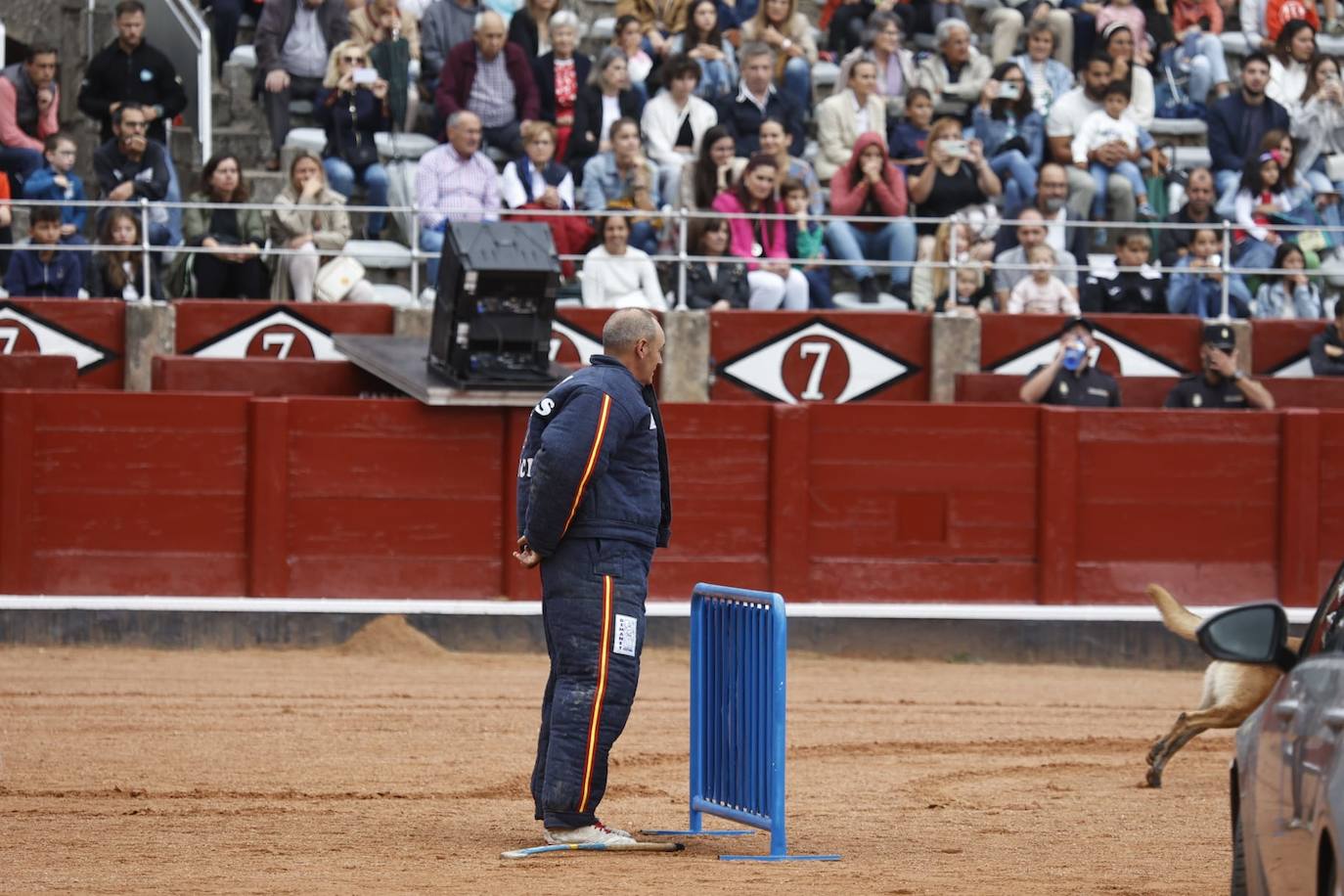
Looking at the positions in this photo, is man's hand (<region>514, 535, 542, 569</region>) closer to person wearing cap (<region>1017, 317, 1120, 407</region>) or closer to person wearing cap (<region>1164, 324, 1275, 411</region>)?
person wearing cap (<region>1017, 317, 1120, 407</region>)

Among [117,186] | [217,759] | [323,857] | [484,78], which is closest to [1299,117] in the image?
[484,78]

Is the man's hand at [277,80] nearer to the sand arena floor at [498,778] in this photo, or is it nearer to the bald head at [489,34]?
the bald head at [489,34]

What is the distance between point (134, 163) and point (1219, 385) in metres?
7.64

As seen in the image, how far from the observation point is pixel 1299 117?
61.3 ft

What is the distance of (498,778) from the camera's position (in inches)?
376

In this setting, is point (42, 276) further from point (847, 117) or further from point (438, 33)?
point (847, 117)

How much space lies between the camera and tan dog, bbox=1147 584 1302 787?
9.39 meters

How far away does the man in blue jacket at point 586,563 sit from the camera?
7.42 meters


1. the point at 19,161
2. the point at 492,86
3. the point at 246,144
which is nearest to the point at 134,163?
the point at 19,161

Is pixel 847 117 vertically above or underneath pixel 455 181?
above

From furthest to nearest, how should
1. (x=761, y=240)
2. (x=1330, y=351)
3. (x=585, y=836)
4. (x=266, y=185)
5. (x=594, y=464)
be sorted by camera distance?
1. (x=266, y=185)
2. (x=761, y=240)
3. (x=1330, y=351)
4. (x=585, y=836)
5. (x=594, y=464)

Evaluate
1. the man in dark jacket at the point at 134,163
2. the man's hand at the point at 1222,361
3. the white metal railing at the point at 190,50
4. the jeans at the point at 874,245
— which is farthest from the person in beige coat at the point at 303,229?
the man's hand at the point at 1222,361

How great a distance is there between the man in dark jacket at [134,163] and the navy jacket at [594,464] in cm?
886

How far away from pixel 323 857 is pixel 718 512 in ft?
25.2
